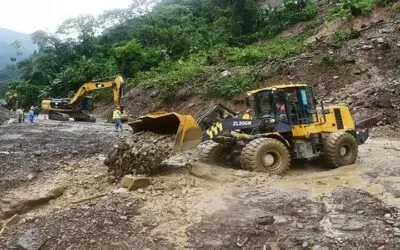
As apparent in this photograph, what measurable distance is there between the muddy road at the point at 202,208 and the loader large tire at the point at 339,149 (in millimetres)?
283

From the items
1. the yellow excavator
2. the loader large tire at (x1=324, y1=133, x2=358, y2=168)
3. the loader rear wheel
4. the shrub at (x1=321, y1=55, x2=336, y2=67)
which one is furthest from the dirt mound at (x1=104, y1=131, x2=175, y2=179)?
the yellow excavator

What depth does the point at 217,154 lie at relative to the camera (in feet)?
33.5

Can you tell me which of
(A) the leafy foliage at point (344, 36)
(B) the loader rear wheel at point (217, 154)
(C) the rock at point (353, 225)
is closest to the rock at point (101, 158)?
(B) the loader rear wheel at point (217, 154)

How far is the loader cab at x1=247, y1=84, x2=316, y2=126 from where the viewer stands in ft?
32.8

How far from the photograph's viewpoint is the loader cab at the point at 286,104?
32.8ft

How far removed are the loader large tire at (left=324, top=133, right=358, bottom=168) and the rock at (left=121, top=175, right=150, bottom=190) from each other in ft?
13.7

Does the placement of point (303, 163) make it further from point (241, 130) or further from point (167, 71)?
point (167, 71)

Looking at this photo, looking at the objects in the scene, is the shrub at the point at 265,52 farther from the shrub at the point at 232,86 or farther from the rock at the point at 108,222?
the rock at the point at 108,222

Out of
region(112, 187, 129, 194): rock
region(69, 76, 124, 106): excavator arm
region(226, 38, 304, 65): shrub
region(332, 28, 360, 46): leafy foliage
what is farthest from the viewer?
region(226, 38, 304, 65): shrub

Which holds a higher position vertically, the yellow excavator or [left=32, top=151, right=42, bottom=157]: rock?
the yellow excavator

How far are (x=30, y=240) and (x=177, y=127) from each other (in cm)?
355

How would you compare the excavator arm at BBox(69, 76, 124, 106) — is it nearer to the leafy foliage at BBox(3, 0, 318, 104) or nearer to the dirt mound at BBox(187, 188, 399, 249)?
the leafy foliage at BBox(3, 0, 318, 104)

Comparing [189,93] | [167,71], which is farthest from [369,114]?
[167,71]

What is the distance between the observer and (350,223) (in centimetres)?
646
